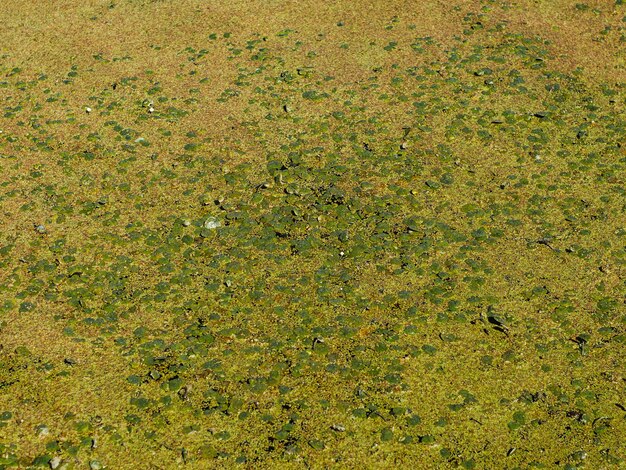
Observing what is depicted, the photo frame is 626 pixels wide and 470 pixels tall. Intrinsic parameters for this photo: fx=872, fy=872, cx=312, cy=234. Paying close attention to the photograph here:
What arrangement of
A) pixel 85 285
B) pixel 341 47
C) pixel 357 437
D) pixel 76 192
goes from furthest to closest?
pixel 341 47, pixel 76 192, pixel 85 285, pixel 357 437

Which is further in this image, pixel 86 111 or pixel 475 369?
pixel 86 111

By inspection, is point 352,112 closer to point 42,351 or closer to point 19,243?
point 19,243

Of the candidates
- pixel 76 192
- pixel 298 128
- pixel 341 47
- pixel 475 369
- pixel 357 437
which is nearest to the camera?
pixel 357 437

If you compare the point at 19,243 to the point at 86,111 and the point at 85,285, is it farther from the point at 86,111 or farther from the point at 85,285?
the point at 86,111

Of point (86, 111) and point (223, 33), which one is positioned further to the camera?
Result: point (223, 33)

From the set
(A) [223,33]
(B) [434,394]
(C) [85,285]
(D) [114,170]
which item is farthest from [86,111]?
(B) [434,394]

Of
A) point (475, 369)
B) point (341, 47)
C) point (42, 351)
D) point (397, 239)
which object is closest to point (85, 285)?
point (42, 351)
